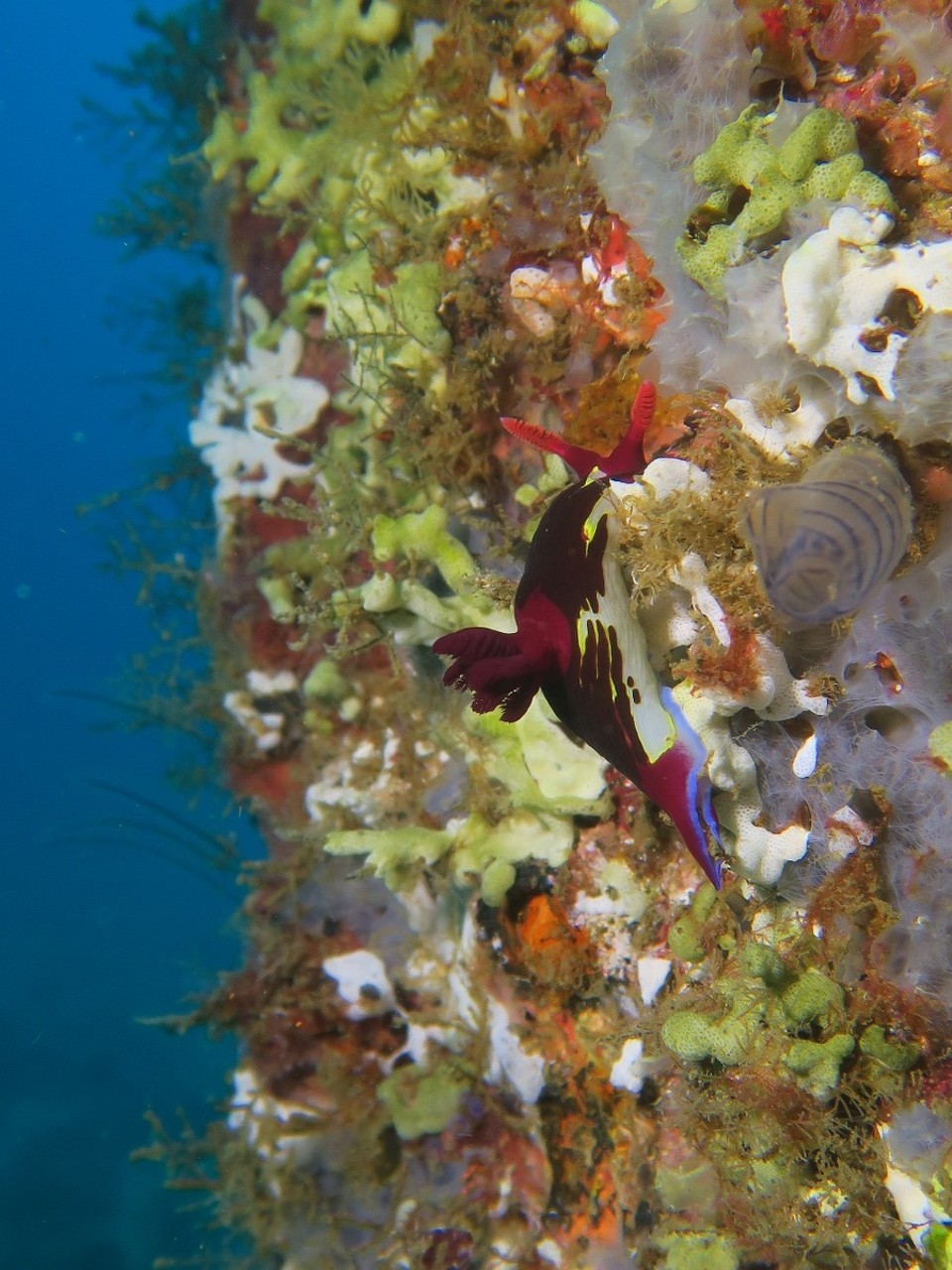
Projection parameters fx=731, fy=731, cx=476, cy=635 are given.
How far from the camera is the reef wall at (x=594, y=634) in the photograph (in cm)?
188

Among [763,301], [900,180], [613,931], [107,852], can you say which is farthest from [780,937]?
[107,852]

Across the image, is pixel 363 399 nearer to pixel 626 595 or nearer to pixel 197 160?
pixel 626 595

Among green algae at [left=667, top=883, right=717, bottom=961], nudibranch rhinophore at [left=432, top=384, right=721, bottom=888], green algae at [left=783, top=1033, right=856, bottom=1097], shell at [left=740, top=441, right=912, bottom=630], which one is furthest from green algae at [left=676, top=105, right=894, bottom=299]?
green algae at [left=783, top=1033, right=856, bottom=1097]

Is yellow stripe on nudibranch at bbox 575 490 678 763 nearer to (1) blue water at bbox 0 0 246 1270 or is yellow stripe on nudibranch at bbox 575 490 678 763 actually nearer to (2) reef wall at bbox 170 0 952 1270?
(2) reef wall at bbox 170 0 952 1270

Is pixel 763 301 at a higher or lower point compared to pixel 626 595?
higher

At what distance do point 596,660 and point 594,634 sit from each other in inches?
2.7

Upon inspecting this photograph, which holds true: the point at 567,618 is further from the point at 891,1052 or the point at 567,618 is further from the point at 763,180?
the point at 891,1052

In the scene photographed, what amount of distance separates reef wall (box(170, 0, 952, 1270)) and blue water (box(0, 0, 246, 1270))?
5.67 ft

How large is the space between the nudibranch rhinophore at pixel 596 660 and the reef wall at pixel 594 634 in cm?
1

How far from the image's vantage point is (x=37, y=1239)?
14656 mm

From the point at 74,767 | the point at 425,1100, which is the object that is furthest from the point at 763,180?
the point at 74,767

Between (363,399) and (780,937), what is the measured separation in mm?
3213

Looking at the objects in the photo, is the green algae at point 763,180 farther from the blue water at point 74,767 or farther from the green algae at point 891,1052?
the blue water at point 74,767

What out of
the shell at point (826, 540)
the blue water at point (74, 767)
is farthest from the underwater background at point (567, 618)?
the blue water at point (74, 767)
